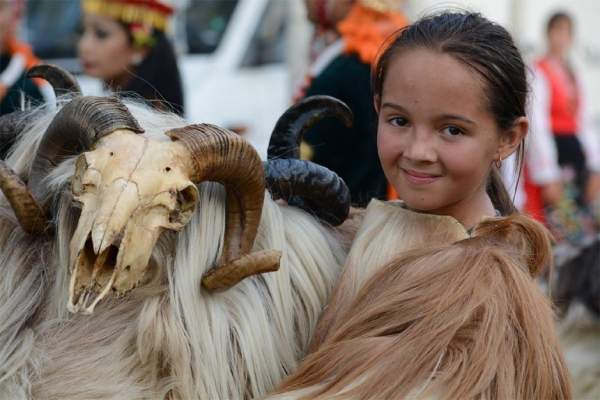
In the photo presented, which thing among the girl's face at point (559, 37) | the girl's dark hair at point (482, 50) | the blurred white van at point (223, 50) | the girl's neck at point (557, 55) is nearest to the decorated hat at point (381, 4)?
the girl's dark hair at point (482, 50)

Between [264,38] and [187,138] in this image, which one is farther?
[264,38]

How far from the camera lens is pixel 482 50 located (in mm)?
2500

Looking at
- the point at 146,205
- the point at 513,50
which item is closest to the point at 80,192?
the point at 146,205

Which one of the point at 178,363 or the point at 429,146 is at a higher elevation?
the point at 429,146

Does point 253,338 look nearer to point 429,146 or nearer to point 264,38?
point 429,146

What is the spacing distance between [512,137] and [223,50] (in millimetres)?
8323

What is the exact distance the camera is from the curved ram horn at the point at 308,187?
2.71 m

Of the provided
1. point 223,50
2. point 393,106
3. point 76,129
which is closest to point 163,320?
point 76,129

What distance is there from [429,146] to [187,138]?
22.7 inches

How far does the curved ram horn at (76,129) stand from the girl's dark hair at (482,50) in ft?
2.27

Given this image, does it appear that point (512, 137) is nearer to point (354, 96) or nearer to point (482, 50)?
point (482, 50)

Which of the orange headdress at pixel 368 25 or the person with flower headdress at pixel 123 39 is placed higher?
the orange headdress at pixel 368 25

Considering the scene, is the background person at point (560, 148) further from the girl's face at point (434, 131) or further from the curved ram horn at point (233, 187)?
the curved ram horn at point (233, 187)

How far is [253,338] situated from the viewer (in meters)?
2.47
